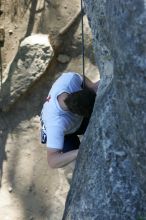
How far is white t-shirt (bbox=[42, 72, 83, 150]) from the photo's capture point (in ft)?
7.60

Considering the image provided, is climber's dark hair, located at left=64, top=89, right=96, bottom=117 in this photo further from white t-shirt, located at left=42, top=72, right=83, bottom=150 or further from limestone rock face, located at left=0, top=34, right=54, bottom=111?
limestone rock face, located at left=0, top=34, right=54, bottom=111

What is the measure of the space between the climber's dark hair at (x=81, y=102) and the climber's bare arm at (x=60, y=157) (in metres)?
0.18

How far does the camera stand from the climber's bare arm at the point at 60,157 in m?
2.31

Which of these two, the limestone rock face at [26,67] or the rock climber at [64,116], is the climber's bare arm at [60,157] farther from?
the limestone rock face at [26,67]

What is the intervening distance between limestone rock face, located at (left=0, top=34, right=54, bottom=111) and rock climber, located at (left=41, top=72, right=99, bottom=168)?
1208mm

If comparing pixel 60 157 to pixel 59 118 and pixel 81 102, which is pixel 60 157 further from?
pixel 81 102

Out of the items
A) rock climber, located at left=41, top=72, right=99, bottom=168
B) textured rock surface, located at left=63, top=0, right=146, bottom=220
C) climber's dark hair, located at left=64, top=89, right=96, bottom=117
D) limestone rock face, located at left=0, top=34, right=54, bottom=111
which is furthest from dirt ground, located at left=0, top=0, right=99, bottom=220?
textured rock surface, located at left=63, top=0, right=146, bottom=220

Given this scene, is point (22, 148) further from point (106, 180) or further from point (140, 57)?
point (140, 57)

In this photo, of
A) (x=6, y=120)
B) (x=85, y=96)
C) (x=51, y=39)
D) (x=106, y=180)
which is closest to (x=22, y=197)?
(x=6, y=120)

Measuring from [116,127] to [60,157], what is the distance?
69 centimetres

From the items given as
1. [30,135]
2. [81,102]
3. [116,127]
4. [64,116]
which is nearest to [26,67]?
[30,135]

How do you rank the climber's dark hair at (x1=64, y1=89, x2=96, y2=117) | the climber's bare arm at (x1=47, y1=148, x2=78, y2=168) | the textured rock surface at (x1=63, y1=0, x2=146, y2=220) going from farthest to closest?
the climber's bare arm at (x1=47, y1=148, x2=78, y2=168)
the climber's dark hair at (x1=64, y1=89, x2=96, y2=117)
the textured rock surface at (x1=63, y1=0, x2=146, y2=220)

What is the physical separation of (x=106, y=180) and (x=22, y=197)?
2.20 meters

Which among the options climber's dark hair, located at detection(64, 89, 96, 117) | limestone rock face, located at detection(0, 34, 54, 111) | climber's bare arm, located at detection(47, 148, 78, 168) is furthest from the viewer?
limestone rock face, located at detection(0, 34, 54, 111)
